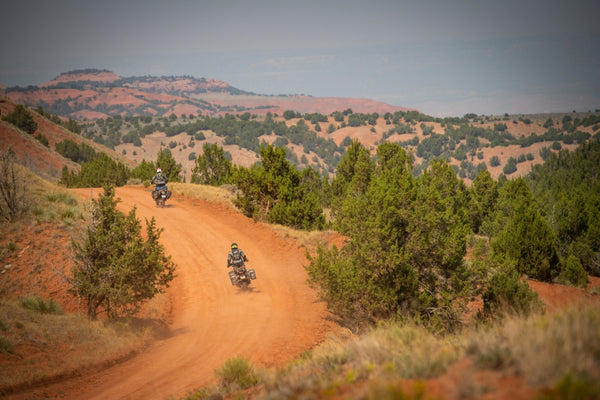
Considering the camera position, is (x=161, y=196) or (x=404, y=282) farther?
(x=161, y=196)

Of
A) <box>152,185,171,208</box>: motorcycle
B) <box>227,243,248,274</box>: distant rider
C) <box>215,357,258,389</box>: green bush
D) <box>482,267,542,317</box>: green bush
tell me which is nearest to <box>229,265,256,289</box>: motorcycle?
<box>227,243,248,274</box>: distant rider

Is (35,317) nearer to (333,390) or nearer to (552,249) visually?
Result: (333,390)

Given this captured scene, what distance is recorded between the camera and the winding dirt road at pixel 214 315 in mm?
9312

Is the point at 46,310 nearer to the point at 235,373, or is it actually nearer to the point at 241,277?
the point at 241,277

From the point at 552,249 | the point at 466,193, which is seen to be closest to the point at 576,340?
the point at 552,249

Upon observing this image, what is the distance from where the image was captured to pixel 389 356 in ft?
19.9

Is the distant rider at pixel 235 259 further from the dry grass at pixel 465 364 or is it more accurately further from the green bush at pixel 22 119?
the green bush at pixel 22 119

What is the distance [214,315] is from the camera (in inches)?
541

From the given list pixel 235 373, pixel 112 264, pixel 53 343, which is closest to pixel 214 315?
pixel 112 264

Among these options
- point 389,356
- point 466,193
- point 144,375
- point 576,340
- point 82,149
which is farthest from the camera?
point 82,149

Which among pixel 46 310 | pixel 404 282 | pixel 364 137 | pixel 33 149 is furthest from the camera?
pixel 364 137

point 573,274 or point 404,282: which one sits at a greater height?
point 404,282

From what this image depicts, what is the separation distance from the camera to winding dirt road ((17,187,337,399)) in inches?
367

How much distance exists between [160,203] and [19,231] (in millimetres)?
10291
